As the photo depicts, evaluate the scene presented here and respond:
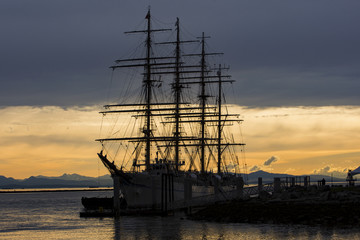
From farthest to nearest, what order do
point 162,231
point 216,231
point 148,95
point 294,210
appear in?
1. point 148,95
2. point 294,210
3. point 162,231
4. point 216,231

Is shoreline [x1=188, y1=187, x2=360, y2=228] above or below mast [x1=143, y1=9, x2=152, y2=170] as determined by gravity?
below

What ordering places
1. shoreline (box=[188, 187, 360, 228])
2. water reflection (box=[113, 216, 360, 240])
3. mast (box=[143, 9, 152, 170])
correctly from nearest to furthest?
1. water reflection (box=[113, 216, 360, 240])
2. shoreline (box=[188, 187, 360, 228])
3. mast (box=[143, 9, 152, 170])

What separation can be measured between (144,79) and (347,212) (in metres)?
39.7

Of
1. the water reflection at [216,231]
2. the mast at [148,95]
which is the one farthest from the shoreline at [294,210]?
the mast at [148,95]

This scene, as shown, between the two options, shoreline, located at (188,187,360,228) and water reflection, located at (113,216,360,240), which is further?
shoreline, located at (188,187,360,228)

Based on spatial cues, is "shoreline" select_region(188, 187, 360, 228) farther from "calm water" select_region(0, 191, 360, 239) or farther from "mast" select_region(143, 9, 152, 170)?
"mast" select_region(143, 9, 152, 170)

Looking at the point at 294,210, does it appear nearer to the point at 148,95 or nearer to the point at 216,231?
the point at 216,231

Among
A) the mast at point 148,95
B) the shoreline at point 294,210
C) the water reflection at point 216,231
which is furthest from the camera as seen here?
the mast at point 148,95

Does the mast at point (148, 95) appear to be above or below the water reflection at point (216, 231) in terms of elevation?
above

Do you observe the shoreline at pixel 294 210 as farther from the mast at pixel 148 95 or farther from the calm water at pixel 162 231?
the mast at pixel 148 95

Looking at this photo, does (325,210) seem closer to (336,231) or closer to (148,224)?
(336,231)

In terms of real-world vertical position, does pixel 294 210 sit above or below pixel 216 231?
above

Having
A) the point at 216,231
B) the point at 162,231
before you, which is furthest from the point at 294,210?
the point at 162,231

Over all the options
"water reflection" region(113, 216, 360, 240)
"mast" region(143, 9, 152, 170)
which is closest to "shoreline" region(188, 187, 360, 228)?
"water reflection" region(113, 216, 360, 240)
